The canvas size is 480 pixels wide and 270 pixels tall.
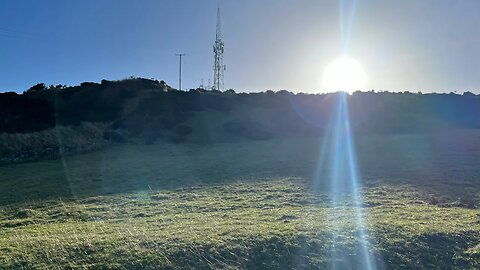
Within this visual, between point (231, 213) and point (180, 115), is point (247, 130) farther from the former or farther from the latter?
point (231, 213)

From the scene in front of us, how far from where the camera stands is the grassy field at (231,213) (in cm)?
920

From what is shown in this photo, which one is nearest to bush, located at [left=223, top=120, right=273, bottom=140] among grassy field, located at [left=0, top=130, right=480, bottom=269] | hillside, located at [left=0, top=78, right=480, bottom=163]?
hillside, located at [left=0, top=78, right=480, bottom=163]

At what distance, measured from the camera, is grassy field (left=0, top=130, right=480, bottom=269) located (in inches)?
362

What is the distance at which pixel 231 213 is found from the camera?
1408 cm

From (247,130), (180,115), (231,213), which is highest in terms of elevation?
(180,115)

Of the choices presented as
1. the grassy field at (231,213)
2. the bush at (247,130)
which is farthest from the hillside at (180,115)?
the grassy field at (231,213)

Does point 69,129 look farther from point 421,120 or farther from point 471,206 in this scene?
point 421,120

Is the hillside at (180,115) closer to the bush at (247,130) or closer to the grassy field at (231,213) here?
the bush at (247,130)

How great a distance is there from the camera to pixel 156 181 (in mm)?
22156

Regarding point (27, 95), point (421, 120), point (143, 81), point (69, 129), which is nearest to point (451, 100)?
point (421, 120)

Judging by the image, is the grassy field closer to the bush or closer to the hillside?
the hillside

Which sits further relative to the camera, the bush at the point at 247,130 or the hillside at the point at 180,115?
the bush at the point at 247,130

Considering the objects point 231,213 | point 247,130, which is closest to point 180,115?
point 247,130

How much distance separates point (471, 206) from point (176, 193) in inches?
462
